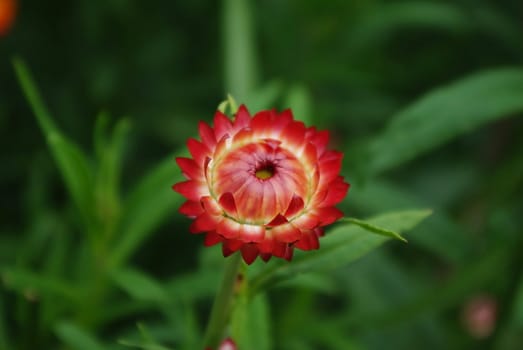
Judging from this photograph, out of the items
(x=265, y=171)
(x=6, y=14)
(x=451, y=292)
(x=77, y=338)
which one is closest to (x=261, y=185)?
(x=265, y=171)

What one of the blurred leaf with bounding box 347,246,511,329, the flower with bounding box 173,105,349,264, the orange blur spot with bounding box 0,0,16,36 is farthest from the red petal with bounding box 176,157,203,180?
the orange blur spot with bounding box 0,0,16,36

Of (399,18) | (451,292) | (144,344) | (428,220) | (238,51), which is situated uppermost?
(399,18)

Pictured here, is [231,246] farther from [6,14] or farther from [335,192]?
[6,14]

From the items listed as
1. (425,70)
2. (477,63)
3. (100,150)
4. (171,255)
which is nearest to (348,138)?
(425,70)

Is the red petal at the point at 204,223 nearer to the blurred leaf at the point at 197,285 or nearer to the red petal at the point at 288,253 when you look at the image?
the red petal at the point at 288,253

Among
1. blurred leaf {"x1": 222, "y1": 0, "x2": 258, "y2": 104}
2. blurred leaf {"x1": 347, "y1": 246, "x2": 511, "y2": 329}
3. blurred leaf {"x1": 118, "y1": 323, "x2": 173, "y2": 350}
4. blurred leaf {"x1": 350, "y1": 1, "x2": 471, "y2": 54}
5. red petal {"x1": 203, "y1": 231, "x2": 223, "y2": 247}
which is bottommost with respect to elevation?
blurred leaf {"x1": 118, "y1": 323, "x2": 173, "y2": 350}

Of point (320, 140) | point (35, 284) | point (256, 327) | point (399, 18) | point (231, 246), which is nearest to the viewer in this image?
point (231, 246)

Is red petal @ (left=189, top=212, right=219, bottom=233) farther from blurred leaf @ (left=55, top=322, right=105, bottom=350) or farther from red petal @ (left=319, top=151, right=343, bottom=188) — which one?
blurred leaf @ (left=55, top=322, right=105, bottom=350)
